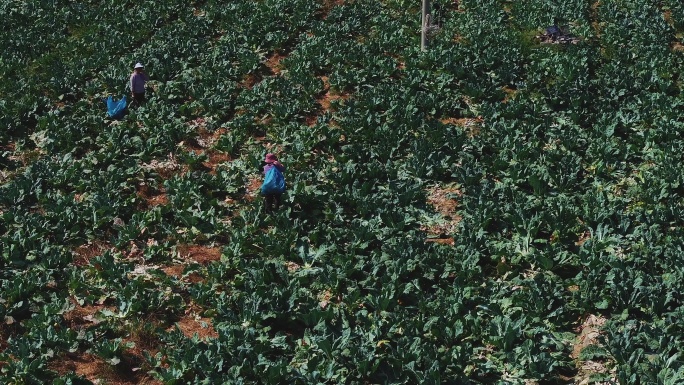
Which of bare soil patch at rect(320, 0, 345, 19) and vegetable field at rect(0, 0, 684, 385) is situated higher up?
bare soil patch at rect(320, 0, 345, 19)

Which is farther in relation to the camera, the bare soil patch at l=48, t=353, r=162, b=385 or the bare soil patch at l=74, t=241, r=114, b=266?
the bare soil patch at l=74, t=241, r=114, b=266

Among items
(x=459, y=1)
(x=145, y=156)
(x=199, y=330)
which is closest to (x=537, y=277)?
(x=199, y=330)

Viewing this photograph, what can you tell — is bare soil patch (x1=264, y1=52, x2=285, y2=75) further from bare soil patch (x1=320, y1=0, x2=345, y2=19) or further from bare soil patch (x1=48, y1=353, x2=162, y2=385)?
bare soil patch (x1=48, y1=353, x2=162, y2=385)

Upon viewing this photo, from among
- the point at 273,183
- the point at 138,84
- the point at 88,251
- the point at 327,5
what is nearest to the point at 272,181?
the point at 273,183

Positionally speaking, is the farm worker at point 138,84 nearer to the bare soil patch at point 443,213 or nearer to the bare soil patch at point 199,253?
the bare soil patch at point 199,253

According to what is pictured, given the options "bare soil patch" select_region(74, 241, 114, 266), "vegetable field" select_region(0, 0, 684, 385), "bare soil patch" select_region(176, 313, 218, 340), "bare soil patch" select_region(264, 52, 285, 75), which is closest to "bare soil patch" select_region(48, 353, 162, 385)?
"vegetable field" select_region(0, 0, 684, 385)

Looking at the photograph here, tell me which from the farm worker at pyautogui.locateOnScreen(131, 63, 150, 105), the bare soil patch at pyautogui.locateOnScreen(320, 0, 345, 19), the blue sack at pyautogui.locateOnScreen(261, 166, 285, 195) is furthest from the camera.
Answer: the bare soil patch at pyautogui.locateOnScreen(320, 0, 345, 19)

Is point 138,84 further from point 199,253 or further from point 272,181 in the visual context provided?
point 199,253

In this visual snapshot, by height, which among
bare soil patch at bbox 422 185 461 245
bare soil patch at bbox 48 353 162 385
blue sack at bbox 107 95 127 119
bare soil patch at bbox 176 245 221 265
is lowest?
bare soil patch at bbox 422 185 461 245
